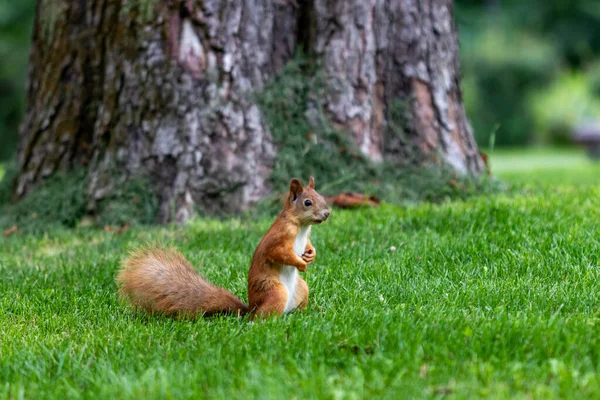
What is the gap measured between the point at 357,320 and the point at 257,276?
403 mm

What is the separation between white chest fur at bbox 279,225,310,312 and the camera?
9.11ft


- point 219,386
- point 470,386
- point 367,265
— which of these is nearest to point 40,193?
point 367,265

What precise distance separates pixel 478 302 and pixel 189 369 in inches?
48.3

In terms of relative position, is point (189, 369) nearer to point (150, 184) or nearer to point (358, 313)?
point (358, 313)

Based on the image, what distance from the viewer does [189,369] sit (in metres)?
2.31

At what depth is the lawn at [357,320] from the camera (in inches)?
84.3

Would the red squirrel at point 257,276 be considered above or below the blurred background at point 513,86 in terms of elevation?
below

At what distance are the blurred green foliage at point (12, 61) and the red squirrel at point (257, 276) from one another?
61.2 feet

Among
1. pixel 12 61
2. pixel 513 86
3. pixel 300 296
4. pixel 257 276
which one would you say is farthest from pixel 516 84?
pixel 257 276

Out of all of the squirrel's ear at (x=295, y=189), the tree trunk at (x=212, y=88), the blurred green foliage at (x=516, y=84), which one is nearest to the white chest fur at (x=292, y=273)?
the squirrel's ear at (x=295, y=189)

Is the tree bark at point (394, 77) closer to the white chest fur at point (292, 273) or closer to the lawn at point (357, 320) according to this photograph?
the lawn at point (357, 320)

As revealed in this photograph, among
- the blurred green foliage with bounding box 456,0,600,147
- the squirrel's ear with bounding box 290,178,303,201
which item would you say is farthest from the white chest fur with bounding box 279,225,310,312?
the blurred green foliage with bounding box 456,0,600,147

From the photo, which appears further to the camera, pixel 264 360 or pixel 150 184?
pixel 150 184

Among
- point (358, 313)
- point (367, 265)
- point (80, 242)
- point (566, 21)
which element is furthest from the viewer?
point (566, 21)
